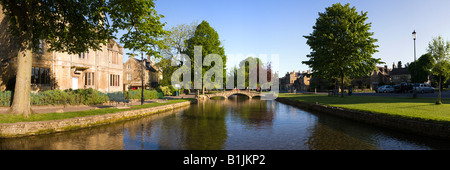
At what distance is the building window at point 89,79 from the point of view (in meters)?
31.8

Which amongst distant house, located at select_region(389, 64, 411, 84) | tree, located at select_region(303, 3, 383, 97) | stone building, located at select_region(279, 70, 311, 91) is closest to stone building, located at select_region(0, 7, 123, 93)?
tree, located at select_region(303, 3, 383, 97)

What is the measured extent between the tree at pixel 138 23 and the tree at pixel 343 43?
23628mm

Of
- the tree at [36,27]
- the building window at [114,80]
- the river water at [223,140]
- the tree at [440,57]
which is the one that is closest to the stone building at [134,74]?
the building window at [114,80]

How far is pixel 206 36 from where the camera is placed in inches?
1766

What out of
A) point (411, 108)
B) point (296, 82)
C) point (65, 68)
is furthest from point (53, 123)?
point (296, 82)

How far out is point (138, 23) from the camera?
48.9 feet

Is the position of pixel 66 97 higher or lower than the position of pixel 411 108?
higher

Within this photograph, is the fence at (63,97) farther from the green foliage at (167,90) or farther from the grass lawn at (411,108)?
the grass lawn at (411,108)

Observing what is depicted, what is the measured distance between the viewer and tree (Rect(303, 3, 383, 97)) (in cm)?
3017

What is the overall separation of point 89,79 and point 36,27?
1858 cm

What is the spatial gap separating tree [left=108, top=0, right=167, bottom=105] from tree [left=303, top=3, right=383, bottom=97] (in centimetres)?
2363

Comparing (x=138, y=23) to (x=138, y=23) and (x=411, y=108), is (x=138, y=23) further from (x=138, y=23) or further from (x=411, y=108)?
(x=411, y=108)

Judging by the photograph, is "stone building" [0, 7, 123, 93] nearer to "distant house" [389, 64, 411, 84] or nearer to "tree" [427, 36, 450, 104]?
"tree" [427, 36, 450, 104]
